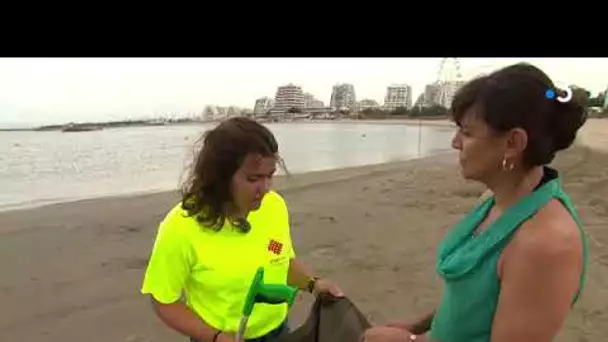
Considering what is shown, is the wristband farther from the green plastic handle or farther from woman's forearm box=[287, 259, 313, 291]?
the green plastic handle

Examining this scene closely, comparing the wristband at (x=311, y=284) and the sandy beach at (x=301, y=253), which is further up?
the wristband at (x=311, y=284)

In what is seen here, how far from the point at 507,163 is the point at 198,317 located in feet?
3.50

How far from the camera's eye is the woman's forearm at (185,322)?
1919 mm

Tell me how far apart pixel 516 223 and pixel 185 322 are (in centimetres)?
105

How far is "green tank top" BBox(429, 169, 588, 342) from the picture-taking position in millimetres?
1423

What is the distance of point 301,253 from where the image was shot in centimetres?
658

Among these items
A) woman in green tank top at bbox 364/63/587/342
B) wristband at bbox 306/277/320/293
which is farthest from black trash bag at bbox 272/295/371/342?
woman in green tank top at bbox 364/63/587/342

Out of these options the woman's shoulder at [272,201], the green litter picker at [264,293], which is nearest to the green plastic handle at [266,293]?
the green litter picker at [264,293]

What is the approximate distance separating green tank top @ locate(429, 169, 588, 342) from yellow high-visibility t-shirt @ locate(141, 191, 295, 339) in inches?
26.9

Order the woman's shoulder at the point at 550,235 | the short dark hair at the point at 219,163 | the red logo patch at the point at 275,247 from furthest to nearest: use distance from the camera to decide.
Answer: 1. the red logo patch at the point at 275,247
2. the short dark hair at the point at 219,163
3. the woman's shoulder at the point at 550,235

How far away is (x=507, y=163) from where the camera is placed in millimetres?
1456

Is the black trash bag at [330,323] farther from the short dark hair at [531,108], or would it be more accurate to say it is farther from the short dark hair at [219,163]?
the short dark hair at [531,108]
